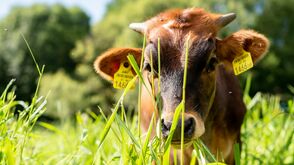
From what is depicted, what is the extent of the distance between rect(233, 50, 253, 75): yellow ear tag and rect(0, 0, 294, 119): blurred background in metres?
17.6

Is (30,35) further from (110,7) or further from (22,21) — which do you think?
(110,7)

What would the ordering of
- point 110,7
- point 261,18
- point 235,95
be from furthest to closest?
point 110,7, point 261,18, point 235,95

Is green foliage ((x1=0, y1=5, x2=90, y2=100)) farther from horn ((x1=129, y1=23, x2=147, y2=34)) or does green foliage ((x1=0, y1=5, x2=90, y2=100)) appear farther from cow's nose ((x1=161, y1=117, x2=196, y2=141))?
cow's nose ((x1=161, y1=117, x2=196, y2=141))

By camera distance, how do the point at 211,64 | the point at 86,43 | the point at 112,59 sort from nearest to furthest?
the point at 211,64 → the point at 112,59 → the point at 86,43

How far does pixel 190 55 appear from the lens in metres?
3.18

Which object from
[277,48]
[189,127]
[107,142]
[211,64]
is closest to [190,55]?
[211,64]

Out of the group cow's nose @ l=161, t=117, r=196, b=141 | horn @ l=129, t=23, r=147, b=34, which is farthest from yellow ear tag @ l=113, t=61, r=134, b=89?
cow's nose @ l=161, t=117, r=196, b=141

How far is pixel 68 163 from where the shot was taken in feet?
9.09

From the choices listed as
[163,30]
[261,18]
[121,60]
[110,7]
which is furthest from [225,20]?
[110,7]

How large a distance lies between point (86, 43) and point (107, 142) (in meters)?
31.9

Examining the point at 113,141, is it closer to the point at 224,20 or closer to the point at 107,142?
the point at 107,142

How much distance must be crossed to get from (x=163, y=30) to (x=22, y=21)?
129 feet

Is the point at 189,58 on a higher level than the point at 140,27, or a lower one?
lower

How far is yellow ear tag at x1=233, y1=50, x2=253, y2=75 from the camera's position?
3.67 meters
